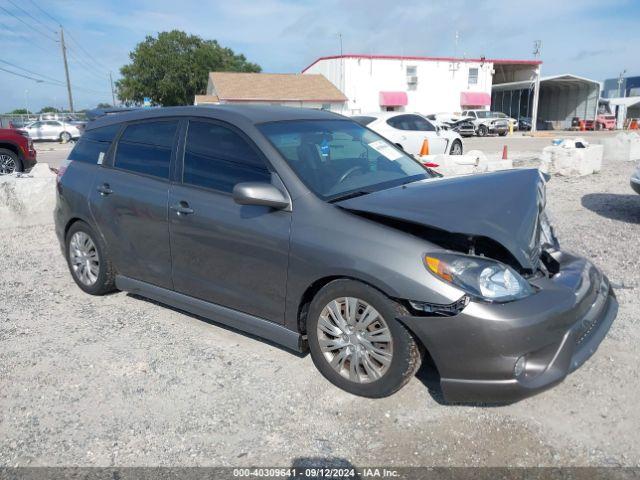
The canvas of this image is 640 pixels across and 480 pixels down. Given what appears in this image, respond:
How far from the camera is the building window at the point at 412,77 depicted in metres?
46.7

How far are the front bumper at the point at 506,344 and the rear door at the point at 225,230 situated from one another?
101 centimetres

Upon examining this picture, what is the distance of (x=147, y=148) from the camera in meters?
4.47

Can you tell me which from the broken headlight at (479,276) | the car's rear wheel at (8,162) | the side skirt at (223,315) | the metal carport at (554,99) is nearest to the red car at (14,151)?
the car's rear wheel at (8,162)

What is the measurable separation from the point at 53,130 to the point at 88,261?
117ft

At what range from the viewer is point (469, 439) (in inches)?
114

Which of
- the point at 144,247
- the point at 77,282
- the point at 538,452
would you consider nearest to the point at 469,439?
the point at 538,452

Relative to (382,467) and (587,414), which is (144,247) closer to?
(382,467)

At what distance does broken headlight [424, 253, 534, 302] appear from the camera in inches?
112

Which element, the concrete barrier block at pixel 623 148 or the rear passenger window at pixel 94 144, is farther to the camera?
the concrete barrier block at pixel 623 148

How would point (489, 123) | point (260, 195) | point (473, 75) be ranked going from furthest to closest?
point (473, 75) < point (489, 123) < point (260, 195)

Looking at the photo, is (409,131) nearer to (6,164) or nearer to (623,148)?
(623,148)

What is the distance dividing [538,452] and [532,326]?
→ 0.65 m

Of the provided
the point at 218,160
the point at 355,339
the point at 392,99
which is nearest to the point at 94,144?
the point at 218,160

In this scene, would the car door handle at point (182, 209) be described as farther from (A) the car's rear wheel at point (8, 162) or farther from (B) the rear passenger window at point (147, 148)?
(A) the car's rear wheel at point (8, 162)
